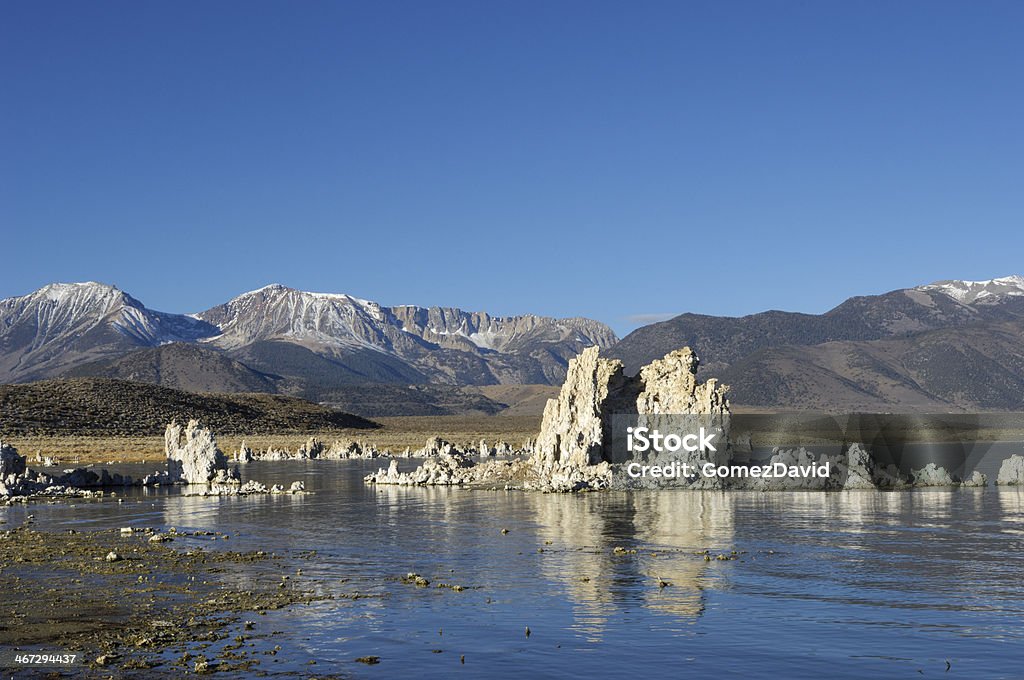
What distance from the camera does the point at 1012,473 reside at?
81688 mm

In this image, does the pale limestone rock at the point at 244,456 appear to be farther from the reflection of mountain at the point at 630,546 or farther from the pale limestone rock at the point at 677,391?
the reflection of mountain at the point at 630,546

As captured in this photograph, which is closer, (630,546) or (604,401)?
(630,546)

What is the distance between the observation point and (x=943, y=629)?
31.7 meters

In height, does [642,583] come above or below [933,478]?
below

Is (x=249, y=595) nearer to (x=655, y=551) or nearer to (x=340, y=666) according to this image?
(x=340, y=666)

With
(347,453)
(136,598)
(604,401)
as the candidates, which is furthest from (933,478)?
(347,453)

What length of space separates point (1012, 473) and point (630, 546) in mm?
46544


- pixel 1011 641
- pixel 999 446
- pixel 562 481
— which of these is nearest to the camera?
pixel 1011 641

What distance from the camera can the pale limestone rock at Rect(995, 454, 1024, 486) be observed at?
8094 centimetres

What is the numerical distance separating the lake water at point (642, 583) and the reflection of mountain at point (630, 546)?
0.50 ft

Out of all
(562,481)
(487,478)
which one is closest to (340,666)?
(562,481)

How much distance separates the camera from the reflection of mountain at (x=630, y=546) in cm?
3612

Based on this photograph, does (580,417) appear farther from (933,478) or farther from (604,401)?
(933,478)

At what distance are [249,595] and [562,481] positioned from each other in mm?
42411
